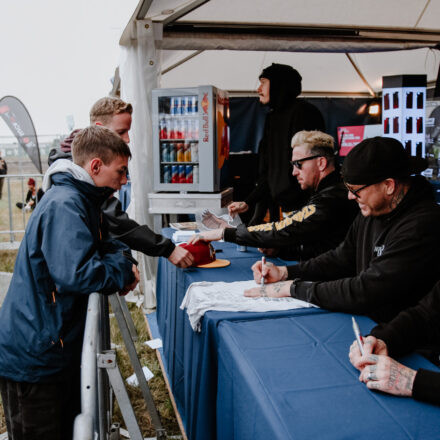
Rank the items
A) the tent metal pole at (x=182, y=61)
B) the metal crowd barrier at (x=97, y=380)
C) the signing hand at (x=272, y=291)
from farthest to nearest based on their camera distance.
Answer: the tent metal pole at (x=182, y=61)
the signing hand at (x=272, y=291)
the metal crowd barrier at (x=97, y=380)

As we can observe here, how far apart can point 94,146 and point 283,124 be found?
2.32 m

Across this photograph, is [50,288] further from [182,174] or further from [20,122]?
[20,122]

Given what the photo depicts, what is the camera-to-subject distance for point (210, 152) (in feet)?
16.0

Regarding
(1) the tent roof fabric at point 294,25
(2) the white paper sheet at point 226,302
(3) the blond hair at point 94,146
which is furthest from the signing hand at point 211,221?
(1) the tent roof fabric at point 294,25

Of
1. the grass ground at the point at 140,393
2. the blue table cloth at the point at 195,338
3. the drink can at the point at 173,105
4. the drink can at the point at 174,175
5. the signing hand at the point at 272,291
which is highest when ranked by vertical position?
the drink can at the point at 173,105

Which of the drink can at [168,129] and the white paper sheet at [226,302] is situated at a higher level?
the drink can at [168,129]

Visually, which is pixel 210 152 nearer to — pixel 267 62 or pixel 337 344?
pixel 337 344

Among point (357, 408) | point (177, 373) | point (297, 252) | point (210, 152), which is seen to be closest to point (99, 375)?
point (357, 408)

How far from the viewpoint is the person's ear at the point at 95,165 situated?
182cm

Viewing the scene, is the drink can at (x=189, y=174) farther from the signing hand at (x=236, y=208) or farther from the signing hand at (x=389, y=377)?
the signing hand at (x=389, y=377)

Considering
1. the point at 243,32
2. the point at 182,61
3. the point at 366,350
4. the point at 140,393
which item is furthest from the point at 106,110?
the point at 182,61

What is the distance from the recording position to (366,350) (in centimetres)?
134

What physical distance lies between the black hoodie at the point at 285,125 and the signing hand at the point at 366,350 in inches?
91.4

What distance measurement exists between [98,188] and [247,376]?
3.08ft
